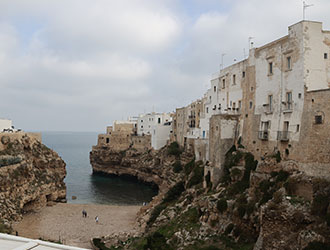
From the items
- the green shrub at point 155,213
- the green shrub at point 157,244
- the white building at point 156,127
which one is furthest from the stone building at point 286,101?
the white building at point 156,127

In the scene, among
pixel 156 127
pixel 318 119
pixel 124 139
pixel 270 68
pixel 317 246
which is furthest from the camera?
pixel 124 139

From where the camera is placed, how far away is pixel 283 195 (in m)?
19.4

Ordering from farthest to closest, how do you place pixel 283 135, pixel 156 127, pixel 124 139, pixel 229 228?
pixel 124 139 → pixel 156 127 → pixel 283 135 → pixel 229 228

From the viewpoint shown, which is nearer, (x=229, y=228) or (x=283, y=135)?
(x=229, y=228)

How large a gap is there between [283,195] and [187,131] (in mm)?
35545

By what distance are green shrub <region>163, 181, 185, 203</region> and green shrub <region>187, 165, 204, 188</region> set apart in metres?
2.58

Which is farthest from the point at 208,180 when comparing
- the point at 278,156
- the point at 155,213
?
the point at 278,156

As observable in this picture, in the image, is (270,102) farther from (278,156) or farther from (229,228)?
(229,228)

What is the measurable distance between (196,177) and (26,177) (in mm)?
22904

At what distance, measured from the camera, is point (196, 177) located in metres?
35.8

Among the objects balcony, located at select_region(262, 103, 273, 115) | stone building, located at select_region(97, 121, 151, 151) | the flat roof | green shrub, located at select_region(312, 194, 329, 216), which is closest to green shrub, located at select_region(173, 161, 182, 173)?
stone building, located at select_region(97, 121, 151, 151)

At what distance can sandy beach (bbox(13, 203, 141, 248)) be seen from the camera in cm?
3158

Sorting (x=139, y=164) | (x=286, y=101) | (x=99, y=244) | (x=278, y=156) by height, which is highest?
(x=286, y=101)

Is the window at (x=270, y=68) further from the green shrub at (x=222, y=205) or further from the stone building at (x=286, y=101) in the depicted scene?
the green shrub at (x=222, y=205)
